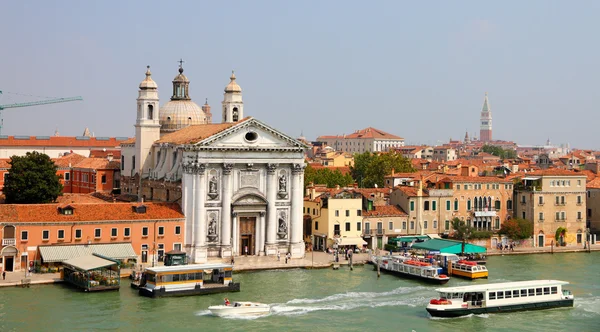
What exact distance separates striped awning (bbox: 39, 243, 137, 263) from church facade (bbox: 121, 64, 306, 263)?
3.27 m

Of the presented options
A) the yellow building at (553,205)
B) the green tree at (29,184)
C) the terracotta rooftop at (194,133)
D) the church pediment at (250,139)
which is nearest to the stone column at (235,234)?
the church pediment at (250,139)

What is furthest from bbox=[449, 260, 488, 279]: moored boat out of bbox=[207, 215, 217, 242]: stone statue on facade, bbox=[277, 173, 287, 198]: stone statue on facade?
bbox=[207, 215, 217, 242]: stone statue on facade

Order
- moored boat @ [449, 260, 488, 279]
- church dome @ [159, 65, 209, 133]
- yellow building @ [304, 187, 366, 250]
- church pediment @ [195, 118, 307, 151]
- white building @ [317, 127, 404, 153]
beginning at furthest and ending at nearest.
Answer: white building @ [317, 127, 404, 153], church dome @ [159, 65, 209, 133], yellow building @ [304, 187, 366, 250], church pediment @ [195, 118, 307, 151], moored boat @ [449, 260, 488, 279]

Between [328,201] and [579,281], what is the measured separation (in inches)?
479

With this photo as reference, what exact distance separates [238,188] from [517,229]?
15.3m

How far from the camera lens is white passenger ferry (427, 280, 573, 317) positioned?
102ft

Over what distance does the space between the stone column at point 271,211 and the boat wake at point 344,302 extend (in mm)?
8423

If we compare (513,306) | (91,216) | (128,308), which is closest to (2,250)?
(91,216)

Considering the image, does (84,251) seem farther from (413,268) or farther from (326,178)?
(326,178)

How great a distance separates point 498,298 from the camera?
3231cm

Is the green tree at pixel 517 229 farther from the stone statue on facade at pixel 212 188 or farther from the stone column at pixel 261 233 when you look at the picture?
the stone statue on facade at pixel 212 188

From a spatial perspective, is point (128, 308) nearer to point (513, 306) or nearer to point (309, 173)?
point (513, 306)

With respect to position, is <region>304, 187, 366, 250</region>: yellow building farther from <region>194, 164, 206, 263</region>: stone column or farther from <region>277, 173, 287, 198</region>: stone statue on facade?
<region>194, 164, 206, 263</region>: stone column

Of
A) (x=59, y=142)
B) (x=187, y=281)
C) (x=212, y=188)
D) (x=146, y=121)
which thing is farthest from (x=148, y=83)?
(x=59, y=142)
